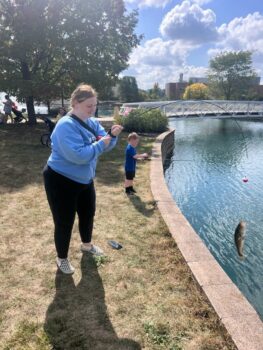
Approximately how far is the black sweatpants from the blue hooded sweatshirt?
85mm

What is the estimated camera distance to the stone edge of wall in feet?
9.87

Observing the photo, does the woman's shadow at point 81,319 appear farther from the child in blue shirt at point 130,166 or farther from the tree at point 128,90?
the tree at point 128,90

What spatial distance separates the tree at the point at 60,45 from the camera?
15.7m

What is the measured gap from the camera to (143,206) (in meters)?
6.49

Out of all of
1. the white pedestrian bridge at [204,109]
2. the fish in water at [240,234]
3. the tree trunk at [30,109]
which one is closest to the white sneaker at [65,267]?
the fish in water at [240,234]

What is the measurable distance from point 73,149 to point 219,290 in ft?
7.40

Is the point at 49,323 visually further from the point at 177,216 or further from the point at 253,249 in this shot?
the point at 253,249

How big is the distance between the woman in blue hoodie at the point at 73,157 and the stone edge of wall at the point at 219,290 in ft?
5.53

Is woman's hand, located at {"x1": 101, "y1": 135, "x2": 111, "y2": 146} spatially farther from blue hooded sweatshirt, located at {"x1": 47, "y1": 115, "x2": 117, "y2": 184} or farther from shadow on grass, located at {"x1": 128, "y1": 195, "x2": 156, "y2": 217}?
shadow on grass, located at {"x1": 128, "y1": 195, "x2": 156, "y2": 217}

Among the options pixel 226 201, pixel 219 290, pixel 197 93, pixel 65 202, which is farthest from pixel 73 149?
pixel 197 93

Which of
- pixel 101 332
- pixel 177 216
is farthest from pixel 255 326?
pixel 177 216

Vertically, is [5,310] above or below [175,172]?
above

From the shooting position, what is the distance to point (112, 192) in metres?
7.43

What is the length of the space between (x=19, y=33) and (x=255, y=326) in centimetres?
1608
